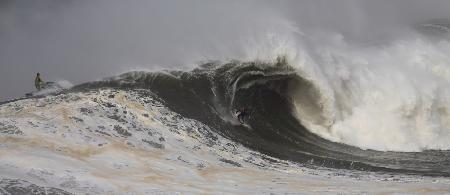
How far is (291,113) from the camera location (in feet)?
74.4

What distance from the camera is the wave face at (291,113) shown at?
18391 millimetres

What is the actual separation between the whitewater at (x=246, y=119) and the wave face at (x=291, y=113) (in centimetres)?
5

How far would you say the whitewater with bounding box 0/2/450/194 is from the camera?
41.4 feet

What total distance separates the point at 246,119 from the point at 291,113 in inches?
104

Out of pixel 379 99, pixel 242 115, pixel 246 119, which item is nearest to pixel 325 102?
pixel 379 99

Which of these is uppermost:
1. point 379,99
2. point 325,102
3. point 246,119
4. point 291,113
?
point 379,99

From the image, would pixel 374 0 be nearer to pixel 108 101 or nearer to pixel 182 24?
pixel 182 24

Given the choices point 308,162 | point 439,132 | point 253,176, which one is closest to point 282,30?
point 439,132

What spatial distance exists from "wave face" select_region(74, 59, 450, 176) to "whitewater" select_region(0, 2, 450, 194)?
0.05m

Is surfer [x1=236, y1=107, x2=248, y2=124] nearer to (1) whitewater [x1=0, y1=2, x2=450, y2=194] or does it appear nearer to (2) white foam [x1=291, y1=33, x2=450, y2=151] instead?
(1) whitewater [x1=0, y1=2, x2=450, y2=194]

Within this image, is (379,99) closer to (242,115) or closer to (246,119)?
(246,119)

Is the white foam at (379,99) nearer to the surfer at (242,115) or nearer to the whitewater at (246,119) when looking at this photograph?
the whitewater at (246,119)

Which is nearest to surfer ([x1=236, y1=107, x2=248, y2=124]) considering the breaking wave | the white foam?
the breaking wave

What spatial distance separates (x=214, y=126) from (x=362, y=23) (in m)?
22.8
